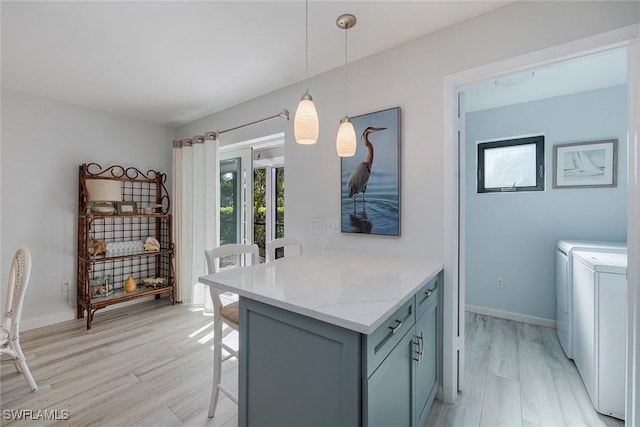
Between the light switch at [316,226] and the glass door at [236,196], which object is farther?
the glass door at [236,196]

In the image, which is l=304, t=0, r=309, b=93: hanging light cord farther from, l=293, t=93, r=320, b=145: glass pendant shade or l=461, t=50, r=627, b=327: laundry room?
l=461, t=50, r=627, b=327: laundry room

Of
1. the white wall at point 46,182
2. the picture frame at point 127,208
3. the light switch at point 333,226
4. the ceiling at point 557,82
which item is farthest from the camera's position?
the picture frame at point 127,208

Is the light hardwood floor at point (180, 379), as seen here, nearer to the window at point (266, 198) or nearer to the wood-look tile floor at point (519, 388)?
the wood-look tile floor at point (519, 388)

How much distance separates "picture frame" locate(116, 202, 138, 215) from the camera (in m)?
3.30

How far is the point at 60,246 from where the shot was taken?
3.07m

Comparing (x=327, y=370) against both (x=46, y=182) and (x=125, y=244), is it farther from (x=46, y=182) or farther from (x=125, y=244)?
(x=46, y=182)

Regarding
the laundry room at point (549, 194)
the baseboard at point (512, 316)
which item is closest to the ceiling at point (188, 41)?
the laundry room at point (549, 194)

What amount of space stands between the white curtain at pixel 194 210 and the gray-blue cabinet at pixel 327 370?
2294mm

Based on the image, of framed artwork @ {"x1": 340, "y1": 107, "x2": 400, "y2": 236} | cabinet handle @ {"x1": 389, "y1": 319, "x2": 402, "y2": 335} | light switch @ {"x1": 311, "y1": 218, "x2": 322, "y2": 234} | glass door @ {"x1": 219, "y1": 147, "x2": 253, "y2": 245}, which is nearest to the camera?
cabinet handle @ {"x1": 389, "y1": 319, "x2": 402, "y2": 335}

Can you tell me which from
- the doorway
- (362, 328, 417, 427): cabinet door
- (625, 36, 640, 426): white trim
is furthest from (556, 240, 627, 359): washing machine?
the doorway

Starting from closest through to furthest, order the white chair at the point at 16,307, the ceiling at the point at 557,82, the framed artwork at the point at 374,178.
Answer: the white chair at the point at 16,307, the framed artwork at the point at 374,178, the ceiling at the point at 557,82

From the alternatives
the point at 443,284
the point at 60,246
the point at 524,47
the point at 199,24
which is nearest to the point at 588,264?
the point at 443,284

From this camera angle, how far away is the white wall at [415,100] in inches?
59.0

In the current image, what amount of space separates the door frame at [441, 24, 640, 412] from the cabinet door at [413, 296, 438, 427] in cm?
14
